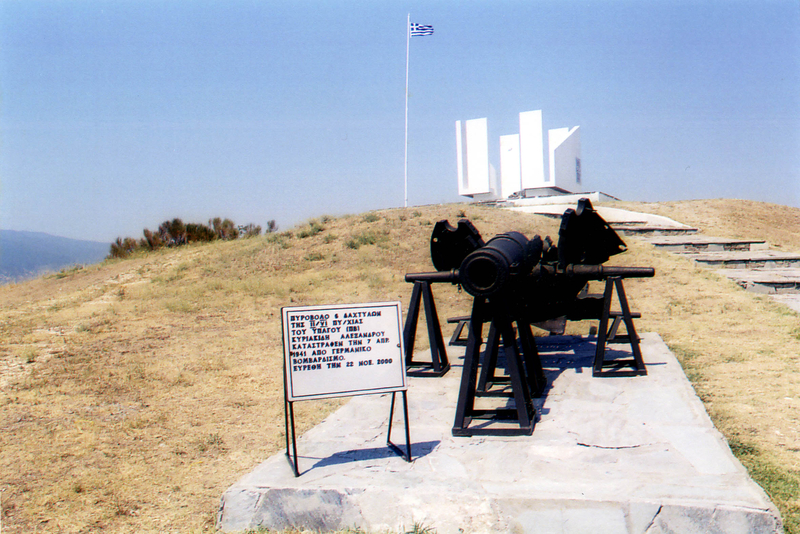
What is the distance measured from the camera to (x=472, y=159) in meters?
36.7

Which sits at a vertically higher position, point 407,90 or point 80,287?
point 407,90

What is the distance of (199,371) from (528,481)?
200 inches

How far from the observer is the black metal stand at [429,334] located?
5.56 m

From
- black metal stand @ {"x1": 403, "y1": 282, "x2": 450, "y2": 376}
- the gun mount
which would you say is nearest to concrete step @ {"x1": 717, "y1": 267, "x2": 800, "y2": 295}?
the gun mount

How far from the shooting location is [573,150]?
35.8m

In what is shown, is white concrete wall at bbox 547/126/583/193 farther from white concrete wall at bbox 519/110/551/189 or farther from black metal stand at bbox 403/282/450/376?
black metal stand at bbox 403/282/450/376

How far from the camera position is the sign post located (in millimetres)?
3332

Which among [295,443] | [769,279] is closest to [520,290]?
[295,443]

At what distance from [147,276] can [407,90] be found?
22819 millimetres

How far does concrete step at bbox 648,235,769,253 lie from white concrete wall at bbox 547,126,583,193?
16871 millimetres

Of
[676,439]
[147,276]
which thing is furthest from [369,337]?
[147,276]

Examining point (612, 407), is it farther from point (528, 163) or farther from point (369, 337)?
point (528, 163)

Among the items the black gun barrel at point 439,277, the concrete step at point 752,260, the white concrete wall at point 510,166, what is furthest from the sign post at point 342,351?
the white concrete wall at point 510,166

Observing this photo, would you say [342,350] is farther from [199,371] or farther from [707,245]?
[707,245]
